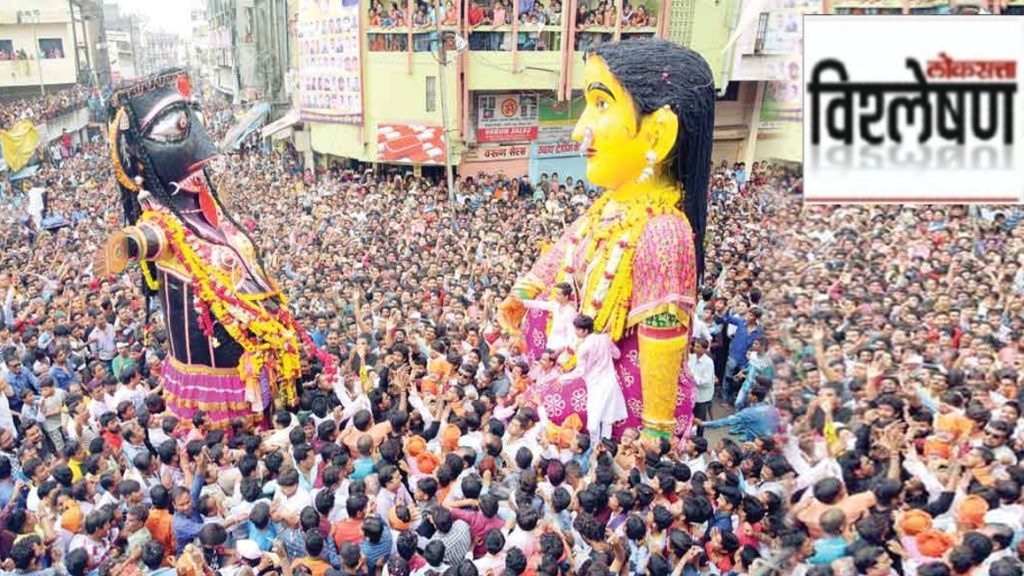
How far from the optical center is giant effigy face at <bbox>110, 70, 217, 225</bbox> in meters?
5.43

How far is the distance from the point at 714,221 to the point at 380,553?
28.1 ft

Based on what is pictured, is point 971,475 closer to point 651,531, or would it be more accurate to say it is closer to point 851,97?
point 651,531

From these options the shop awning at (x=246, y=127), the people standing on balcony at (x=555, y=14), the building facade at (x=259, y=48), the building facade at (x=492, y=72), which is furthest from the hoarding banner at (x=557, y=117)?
the shop awning at (x=246, y=127)

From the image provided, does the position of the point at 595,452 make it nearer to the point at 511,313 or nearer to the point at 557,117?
the point at 511,313

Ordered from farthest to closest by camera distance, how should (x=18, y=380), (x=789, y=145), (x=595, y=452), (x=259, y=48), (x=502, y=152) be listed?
(x=259, y=48) < (x=502, y=152) < (x=18, y=380) < (x=595, y=452) < (x=789, y=145)

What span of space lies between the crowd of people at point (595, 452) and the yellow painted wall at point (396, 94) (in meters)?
8.66

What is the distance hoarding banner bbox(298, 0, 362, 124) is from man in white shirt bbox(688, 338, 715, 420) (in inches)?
439

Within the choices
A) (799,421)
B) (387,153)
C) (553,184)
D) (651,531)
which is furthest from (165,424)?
(387,153)

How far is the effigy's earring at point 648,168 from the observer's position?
4.82 metres

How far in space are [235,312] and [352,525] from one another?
2.22m

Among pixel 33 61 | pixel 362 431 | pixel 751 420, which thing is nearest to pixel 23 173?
pixel 33 61

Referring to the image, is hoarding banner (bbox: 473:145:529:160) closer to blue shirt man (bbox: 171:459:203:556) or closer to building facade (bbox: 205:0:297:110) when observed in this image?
building facade (bbox: 205:0:297:110)

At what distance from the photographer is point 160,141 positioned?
548cm

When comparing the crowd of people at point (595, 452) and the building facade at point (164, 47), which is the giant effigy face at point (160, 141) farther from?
the building facade at point (164, 47)
